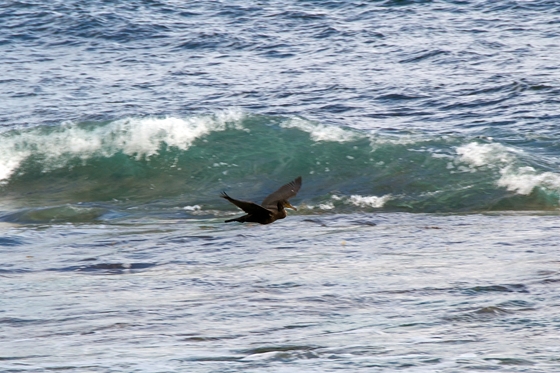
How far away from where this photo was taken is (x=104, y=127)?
1182 cm

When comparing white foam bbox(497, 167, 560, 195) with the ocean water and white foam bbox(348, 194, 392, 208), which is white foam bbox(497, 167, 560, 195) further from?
white foam bbox(348, 194, 392, 208)

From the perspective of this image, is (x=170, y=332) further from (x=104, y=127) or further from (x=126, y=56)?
(x=126, y=56)

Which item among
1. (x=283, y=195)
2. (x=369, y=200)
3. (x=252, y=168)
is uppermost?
(x=283, y=195)

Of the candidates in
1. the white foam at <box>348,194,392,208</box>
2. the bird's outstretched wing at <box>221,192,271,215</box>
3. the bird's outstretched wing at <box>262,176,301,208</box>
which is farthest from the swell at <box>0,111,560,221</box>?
the bird's outstretched wing at <box>221,192,271,215</box>

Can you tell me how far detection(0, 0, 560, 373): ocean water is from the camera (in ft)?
15.4

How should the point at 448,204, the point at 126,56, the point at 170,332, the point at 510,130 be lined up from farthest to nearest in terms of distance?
the point at 126,56 < the point at 510,130 < the point at 448,204 < the point at 170,332

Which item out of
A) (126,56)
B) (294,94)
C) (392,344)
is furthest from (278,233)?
(126,56)

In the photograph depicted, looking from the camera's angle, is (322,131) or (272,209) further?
(322,131)

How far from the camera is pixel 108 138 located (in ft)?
38.3

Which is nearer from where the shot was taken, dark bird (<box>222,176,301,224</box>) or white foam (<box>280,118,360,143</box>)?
dark bird (<box>222,176,301,224</box>)

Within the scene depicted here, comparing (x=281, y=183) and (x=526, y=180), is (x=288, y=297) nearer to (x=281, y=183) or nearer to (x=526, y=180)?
(x=526, y=180)

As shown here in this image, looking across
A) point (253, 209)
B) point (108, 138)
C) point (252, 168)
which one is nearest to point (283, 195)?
point (253, 209)

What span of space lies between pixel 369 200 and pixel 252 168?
6.27 feet

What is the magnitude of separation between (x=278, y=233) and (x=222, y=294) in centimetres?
193
